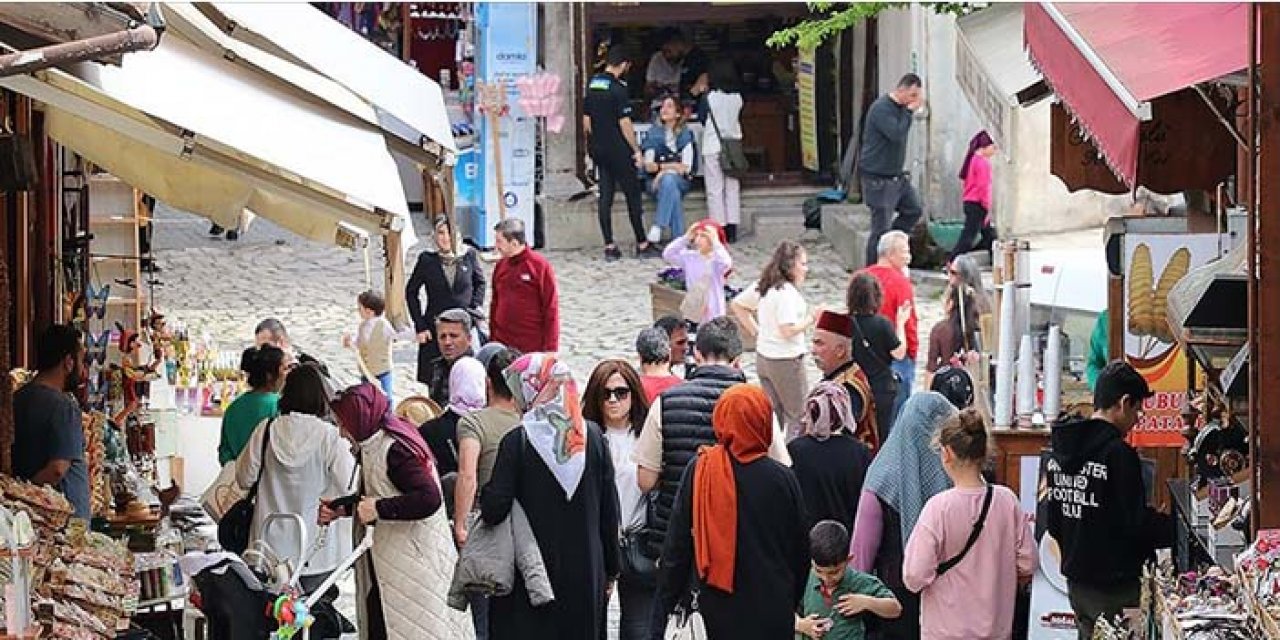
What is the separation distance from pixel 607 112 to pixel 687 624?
15.3 meters

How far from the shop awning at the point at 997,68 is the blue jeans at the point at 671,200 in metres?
10.8

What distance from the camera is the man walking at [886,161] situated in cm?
2228

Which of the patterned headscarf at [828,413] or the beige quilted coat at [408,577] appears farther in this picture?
the beige quilted coat at [408,577]

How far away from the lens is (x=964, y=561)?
917 centimetres

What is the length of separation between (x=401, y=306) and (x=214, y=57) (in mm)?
1750

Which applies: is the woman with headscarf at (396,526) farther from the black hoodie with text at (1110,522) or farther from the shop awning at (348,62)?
the black hoodie with text at (1110,522)

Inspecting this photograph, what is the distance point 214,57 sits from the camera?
33.2ft

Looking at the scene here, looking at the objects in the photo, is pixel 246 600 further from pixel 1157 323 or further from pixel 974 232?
pixel 974 232

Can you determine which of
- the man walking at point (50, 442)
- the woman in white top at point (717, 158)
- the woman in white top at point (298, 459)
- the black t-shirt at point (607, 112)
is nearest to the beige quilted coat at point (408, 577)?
the woman in white top at point (298, 459)

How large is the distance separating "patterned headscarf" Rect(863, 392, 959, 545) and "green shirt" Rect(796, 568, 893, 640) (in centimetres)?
53

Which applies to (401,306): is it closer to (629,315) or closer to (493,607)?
(493,607)

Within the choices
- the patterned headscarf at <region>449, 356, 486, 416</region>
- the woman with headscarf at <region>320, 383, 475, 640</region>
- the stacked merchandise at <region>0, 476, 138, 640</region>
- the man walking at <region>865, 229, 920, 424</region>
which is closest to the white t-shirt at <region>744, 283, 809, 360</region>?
the man walking at <region>865, 229, 920, 424</region>

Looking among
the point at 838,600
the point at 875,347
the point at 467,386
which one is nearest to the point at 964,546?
the point at 838,600

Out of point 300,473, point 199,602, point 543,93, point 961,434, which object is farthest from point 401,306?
point 543,93
